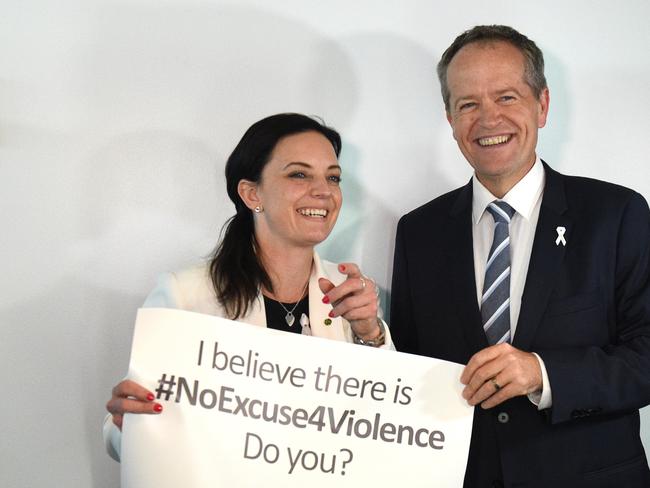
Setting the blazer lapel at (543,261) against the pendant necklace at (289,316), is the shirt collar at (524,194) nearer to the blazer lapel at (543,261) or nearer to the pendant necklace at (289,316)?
the blazer lapel at (543,261)

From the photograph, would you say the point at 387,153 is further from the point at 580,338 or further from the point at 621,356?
the point at 621,356

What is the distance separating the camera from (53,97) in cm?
248

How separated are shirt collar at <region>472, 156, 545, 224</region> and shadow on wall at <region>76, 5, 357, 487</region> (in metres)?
0.76

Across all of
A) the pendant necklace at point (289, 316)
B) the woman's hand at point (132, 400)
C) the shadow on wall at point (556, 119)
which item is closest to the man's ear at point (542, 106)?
the shadow on wall at point (556, 119)

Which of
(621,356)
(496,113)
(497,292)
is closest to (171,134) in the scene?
(496,113)

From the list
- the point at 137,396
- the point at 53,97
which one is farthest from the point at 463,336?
the point at 53,97

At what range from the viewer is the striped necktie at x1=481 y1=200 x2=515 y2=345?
7.12 feet

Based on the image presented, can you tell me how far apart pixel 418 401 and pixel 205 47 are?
4.59ft

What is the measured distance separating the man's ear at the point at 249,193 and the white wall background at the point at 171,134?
317 millimetres

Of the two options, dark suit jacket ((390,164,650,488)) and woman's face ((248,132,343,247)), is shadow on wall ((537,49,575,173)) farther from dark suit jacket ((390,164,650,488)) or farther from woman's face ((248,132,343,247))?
woman's face ((248,132,343,247))

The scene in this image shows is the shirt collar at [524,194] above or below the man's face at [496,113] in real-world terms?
below

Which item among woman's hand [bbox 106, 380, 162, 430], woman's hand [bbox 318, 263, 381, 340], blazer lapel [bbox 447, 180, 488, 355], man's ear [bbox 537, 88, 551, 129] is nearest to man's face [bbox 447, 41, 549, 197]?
man's ear [bbox 537, 88, 551, 129]

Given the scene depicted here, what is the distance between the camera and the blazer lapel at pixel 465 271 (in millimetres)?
2178

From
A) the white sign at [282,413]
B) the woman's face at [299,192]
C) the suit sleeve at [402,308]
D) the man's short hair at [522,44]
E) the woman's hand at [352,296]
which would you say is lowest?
the white sign at [282,413]
